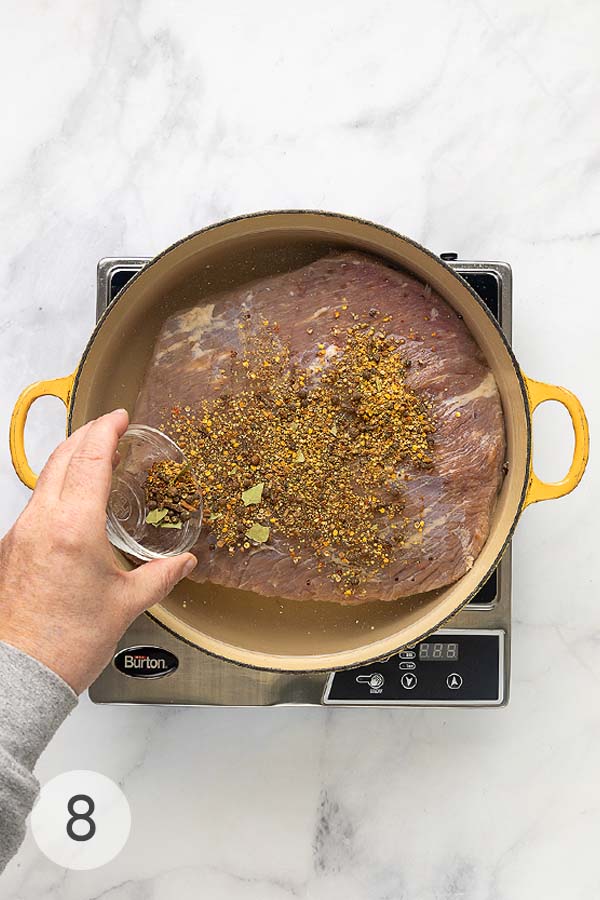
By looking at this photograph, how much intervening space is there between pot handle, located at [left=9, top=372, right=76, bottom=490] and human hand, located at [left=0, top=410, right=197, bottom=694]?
207 mm

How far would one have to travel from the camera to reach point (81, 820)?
1.52 metres

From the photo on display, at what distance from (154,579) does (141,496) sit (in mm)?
229

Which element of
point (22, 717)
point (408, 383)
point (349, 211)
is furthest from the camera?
point (349, 211)

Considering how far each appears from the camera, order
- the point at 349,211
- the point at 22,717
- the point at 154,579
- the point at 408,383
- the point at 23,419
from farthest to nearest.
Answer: the point at 349,211
the point at 408,383
the point at 23,419
the point at 154,579
the point at 22,717

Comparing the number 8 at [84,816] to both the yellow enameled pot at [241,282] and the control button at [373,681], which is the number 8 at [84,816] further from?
the control button at [373,681]

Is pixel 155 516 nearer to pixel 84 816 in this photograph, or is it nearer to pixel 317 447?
pixel 317 447

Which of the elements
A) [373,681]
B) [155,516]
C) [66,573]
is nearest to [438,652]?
[373,681]

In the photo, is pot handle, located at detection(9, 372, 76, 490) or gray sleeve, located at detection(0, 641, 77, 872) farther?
pot handle, located at detection(9, 372, 76, 490)

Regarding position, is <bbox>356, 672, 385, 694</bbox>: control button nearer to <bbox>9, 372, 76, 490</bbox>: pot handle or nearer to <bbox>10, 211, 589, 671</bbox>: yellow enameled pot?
<bbox>10, 211, 589, 671</bbox>: yellow enameled pot

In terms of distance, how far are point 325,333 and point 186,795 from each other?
808 mm

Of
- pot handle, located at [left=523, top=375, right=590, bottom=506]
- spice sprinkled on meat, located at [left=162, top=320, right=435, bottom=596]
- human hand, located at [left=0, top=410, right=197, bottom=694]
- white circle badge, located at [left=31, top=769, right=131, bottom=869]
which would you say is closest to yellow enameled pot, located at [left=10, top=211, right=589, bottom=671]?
pot handle, located at [left=523, top=375, right=590, bottom=506]

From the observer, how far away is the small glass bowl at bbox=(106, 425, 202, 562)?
125cm

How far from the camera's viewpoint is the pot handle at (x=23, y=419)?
119cm

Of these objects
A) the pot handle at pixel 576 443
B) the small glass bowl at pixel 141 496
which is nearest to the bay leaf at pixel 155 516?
the small glass bowl at pixel 141 496
